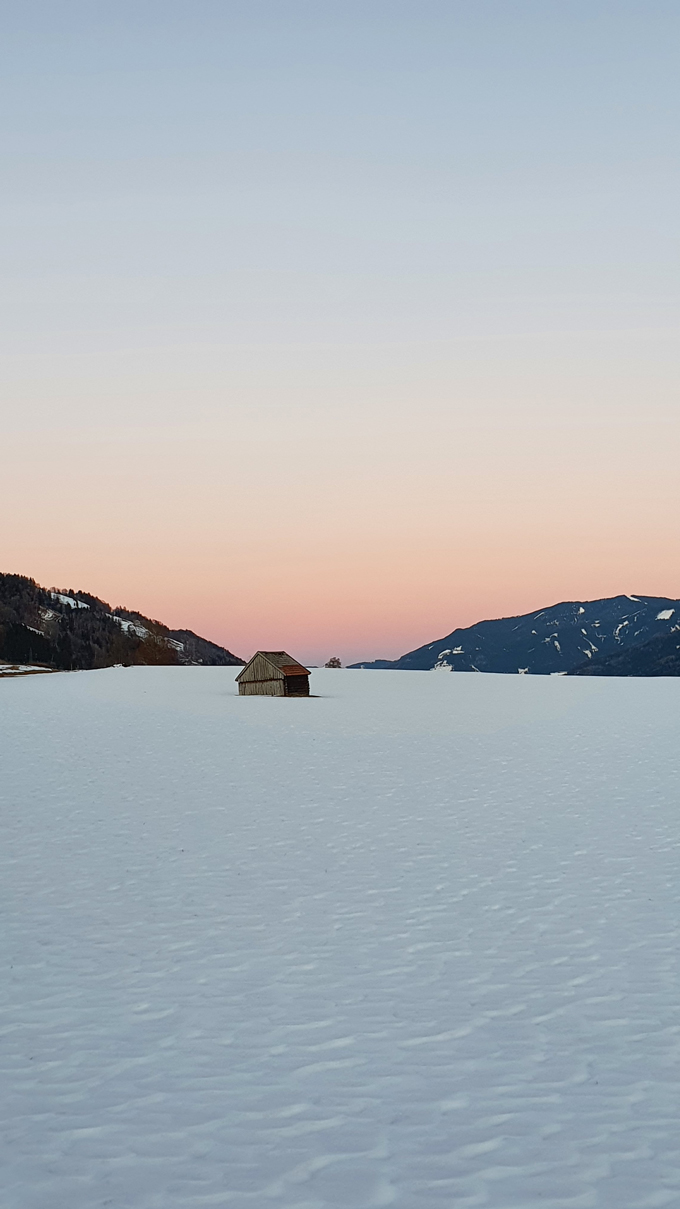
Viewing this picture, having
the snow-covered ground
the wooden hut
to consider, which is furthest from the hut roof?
the snow-covered ground

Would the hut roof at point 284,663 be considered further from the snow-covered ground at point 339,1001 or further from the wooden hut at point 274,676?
the snow-covered ground at point 339,1001

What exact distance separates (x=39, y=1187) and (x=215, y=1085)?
187 cm

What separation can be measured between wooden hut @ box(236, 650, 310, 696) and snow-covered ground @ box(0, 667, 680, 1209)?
6238 centimetres

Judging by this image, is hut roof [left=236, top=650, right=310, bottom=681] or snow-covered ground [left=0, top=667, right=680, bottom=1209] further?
hut roof [left=236, top=650, right=310, bottom=681]

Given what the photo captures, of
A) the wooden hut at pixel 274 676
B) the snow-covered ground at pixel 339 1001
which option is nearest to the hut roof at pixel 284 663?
the wooden hut at pixel 274 676

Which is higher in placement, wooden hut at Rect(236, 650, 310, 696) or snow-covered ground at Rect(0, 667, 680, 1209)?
wooden hut at Rect(236, 650, 310, 696)

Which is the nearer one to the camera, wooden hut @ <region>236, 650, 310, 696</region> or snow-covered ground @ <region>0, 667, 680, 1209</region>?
snow-covered ground @ <region>0, 667, 680, 1209</region>

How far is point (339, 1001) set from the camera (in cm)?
1042

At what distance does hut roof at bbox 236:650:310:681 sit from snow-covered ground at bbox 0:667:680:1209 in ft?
205

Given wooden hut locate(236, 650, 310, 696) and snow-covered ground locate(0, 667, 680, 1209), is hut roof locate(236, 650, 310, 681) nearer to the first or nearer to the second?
wooden hut locate(236, 650, 310, 696)

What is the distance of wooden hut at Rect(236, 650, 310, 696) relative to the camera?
88.4m

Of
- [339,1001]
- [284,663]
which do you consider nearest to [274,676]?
[284,663]

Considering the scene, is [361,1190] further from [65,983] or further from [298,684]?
[298,684]

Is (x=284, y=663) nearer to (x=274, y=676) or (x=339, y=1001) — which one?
(x=274, y=676)
